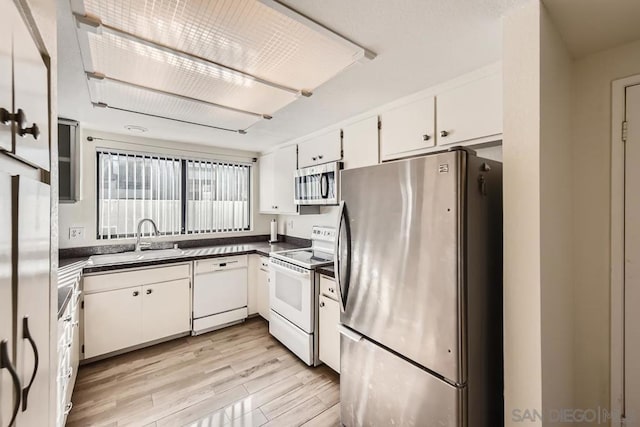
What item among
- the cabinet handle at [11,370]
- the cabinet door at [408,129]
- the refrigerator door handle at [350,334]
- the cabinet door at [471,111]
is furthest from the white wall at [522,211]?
the cabinet handle at [11,370]

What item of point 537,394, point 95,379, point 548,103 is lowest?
point 95,379

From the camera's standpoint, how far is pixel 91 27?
3.74 feet

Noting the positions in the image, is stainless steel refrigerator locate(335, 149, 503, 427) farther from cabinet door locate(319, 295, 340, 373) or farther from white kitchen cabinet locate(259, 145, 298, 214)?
white kitchen cabinet locate(259, 145, 298, 214)

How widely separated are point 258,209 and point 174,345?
6.49ft

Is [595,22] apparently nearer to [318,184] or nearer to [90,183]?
[318,184]

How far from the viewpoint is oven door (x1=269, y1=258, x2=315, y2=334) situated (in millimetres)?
2355

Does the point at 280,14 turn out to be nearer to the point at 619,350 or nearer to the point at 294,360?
the point at 619,350

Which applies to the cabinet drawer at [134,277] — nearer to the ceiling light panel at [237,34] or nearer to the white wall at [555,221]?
the ceiling light panel at [237,34]

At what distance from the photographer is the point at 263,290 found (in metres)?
3.26

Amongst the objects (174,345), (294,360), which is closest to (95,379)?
(174,345)

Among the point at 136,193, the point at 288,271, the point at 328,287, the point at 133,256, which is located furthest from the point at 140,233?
the point at 328,287

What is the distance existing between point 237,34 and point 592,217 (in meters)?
2.10

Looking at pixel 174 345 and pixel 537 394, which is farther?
pixel 174 345

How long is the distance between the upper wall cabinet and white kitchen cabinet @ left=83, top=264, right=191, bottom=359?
2057mm
